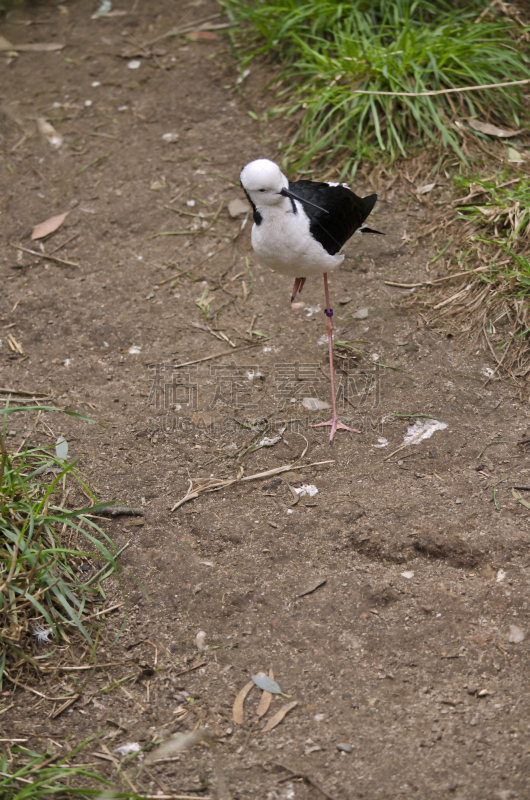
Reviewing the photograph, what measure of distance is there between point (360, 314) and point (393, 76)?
1892 millimetres

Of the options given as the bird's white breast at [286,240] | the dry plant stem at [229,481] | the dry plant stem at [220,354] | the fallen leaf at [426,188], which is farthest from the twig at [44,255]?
the fallen leaf at [426,188]

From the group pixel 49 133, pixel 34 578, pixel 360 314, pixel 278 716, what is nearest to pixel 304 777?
pixel 278 716

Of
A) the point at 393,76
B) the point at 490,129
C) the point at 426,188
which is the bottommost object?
the point at 426,188

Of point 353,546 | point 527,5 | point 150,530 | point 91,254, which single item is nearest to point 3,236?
point 91,254

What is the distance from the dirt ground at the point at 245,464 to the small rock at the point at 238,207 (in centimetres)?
8

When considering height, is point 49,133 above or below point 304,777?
above

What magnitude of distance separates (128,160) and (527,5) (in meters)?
3.41

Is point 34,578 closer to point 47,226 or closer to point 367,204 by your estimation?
point 367,204

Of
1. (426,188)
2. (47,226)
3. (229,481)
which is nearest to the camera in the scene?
(229,481)

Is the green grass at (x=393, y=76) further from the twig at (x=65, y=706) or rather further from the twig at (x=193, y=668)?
the twig at (x=65, y=706)

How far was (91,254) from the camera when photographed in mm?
4789

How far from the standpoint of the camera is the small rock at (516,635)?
2570 mm

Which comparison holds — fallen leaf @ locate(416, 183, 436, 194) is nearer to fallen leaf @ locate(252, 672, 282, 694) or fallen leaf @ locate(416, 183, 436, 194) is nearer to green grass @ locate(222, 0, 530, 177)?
green grass @ locate(222, 0, 530, 177)

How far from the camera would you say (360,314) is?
425 centimetres
